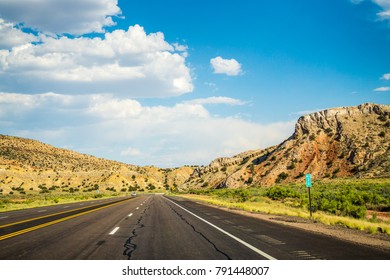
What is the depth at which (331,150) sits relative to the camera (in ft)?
263

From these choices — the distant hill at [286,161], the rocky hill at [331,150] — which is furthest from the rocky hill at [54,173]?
the rocky hill at [331,150]

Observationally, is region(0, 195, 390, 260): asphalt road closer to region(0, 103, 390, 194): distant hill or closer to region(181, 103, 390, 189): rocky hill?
region(0, 103, 390, 194): distant hill

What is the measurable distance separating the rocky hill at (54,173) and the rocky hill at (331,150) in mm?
44874

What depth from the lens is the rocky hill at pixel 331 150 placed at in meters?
71.4

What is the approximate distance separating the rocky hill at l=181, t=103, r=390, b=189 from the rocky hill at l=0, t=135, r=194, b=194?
4487cm

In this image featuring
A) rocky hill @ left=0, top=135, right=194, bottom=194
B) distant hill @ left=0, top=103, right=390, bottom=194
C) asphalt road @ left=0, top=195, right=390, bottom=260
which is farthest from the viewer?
rocky hill @ left=0, top=135, right=194, bottom=194

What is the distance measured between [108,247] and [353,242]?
22.9ft

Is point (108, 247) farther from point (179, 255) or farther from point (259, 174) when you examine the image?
point (259, 174)

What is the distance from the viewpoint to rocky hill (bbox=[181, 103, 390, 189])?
7144cm

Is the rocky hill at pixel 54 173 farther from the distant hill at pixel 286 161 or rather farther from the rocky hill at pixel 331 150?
the rocky hill at pixel 331 150

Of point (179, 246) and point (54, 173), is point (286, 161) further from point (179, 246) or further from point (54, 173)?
point (179, 246)

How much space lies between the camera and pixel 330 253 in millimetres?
8125

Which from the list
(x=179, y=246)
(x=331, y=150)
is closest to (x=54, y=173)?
(x=331, y=150)

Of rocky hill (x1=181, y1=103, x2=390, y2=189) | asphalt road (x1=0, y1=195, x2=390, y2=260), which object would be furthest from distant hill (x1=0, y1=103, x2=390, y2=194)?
asphalt road (x1=0, y1=195, x2=390, y2=260)
